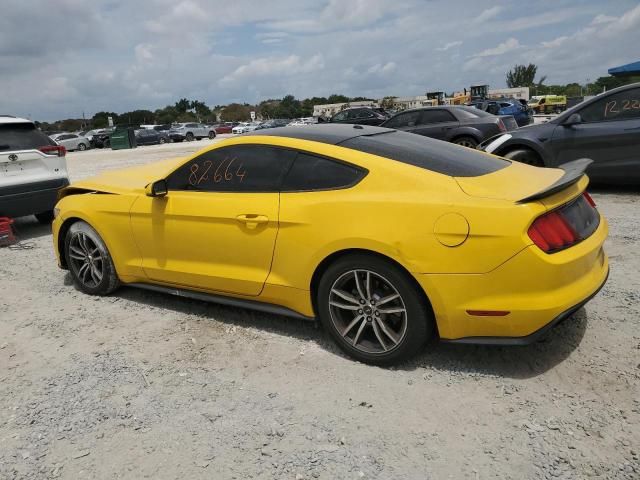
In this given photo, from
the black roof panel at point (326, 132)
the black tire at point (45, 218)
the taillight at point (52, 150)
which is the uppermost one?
the black roof panel at point (326, 132)

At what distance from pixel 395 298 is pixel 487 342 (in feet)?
1.83

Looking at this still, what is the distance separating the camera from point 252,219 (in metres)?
3.50

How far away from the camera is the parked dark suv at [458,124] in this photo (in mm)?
11383

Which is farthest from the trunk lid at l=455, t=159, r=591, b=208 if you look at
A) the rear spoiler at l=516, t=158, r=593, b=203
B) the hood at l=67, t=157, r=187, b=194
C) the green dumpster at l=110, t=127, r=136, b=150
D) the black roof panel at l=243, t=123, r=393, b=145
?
the green dumpster at l=110, t=127, r=136, b=150

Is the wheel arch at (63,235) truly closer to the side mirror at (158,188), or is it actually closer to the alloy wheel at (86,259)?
the alloy wheel at (86,259)

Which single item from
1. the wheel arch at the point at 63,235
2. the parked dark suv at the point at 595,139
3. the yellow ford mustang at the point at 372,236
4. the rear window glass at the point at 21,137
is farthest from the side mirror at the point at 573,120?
the rear window glass at the point at 21,137

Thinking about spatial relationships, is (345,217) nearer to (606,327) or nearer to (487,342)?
(487,342)

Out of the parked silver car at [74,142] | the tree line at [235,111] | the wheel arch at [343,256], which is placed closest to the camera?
the wheel arch at [343,256]

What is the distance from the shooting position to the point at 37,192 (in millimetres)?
7230

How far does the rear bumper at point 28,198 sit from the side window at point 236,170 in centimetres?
409

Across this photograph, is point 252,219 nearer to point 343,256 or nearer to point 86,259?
point 343,256

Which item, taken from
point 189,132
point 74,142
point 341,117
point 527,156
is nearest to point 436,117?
point 527,156

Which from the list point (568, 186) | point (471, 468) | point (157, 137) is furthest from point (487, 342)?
point (157, 137)

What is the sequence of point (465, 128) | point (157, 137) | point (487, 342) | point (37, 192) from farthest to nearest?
point (157, 137), point (465, 128), point (37, 192), point (487, 342)
